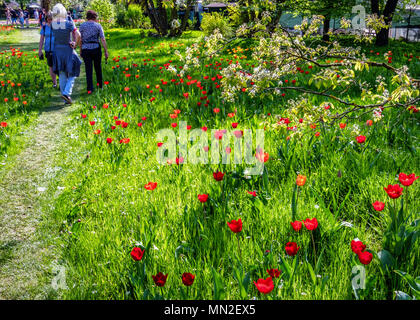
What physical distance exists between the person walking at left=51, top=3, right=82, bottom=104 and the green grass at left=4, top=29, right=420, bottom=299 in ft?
11.4

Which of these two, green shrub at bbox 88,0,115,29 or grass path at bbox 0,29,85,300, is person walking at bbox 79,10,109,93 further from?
green shrub at bbox 88,0,115,29

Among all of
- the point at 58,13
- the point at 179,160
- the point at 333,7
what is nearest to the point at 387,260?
the point at 179,160

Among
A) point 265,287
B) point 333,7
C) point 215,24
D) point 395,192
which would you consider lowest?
point 265,287

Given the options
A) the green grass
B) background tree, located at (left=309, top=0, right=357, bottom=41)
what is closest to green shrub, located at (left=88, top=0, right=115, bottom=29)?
background tree, located at (left=309, top=0, right=357, bottom=41)

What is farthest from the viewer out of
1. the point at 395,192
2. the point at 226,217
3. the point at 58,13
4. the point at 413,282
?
the point at 58,13

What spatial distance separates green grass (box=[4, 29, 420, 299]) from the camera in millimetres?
1985

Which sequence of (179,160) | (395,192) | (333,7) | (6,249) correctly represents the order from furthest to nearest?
(333,7) → (179,160) → (6,249) → (395,192)

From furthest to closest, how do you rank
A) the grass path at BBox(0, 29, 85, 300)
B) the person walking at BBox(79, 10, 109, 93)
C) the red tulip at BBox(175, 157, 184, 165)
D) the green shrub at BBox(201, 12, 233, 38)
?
the green shrub at BBox(201, 12, 233, 38), the person walking at BBox(79, 10, 109, 93), the red tulip at BBox(175, 157, 184, 165), the grass path at BBox(0, 29, 85, 300)

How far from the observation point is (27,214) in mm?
3348

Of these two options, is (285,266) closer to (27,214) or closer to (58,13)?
(27,214)

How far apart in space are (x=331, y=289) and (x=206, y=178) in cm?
161

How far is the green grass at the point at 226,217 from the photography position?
1985 millimetres

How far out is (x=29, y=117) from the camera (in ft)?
20.1

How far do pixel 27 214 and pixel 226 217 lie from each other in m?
2.01
